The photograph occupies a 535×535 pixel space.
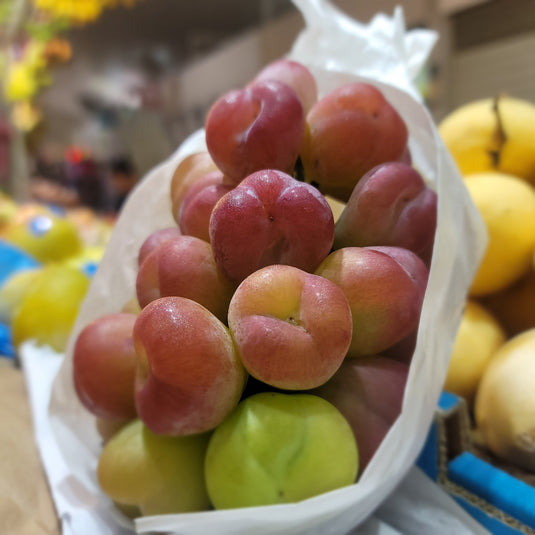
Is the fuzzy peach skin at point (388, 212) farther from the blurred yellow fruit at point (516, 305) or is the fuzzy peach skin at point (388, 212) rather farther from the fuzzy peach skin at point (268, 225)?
the blurred yellow fruit at point (516, 305)

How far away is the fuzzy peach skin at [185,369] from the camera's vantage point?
249mm

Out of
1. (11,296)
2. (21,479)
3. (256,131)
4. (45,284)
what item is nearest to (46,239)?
(11,296)

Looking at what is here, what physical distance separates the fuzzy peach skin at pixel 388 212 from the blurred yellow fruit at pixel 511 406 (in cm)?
13

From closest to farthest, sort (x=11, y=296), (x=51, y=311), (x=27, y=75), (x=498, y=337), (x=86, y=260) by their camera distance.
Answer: (x=498, y=337) → (x=51, y=311) → (x=11, y=296) → (x=86, y=260) → (x=27, y=75)

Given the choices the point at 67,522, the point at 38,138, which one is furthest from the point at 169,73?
the point at 67,522

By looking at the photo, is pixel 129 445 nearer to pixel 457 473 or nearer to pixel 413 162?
pixel 457 473

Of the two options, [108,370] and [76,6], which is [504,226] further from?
[76,6]

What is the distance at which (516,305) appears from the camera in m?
0.50

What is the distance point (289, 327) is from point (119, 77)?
Result: 233cm

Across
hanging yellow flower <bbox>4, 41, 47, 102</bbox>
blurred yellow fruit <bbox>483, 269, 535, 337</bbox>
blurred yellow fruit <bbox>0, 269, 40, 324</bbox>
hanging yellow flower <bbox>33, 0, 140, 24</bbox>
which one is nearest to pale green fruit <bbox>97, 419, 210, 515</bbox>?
blurred yellow fruit <bbox>483, 269, 535, 337</bbox>

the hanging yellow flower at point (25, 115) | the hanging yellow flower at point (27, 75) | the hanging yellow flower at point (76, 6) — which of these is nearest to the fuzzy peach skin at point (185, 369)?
the hanging yellow flower at point (76, 6)

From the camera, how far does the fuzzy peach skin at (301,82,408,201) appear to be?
0.35 metres

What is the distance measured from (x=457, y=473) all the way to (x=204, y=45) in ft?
6.93

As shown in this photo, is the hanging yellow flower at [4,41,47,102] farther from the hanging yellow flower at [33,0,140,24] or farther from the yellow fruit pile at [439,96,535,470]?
the yellow fruit pile at [439,96,535,470]
